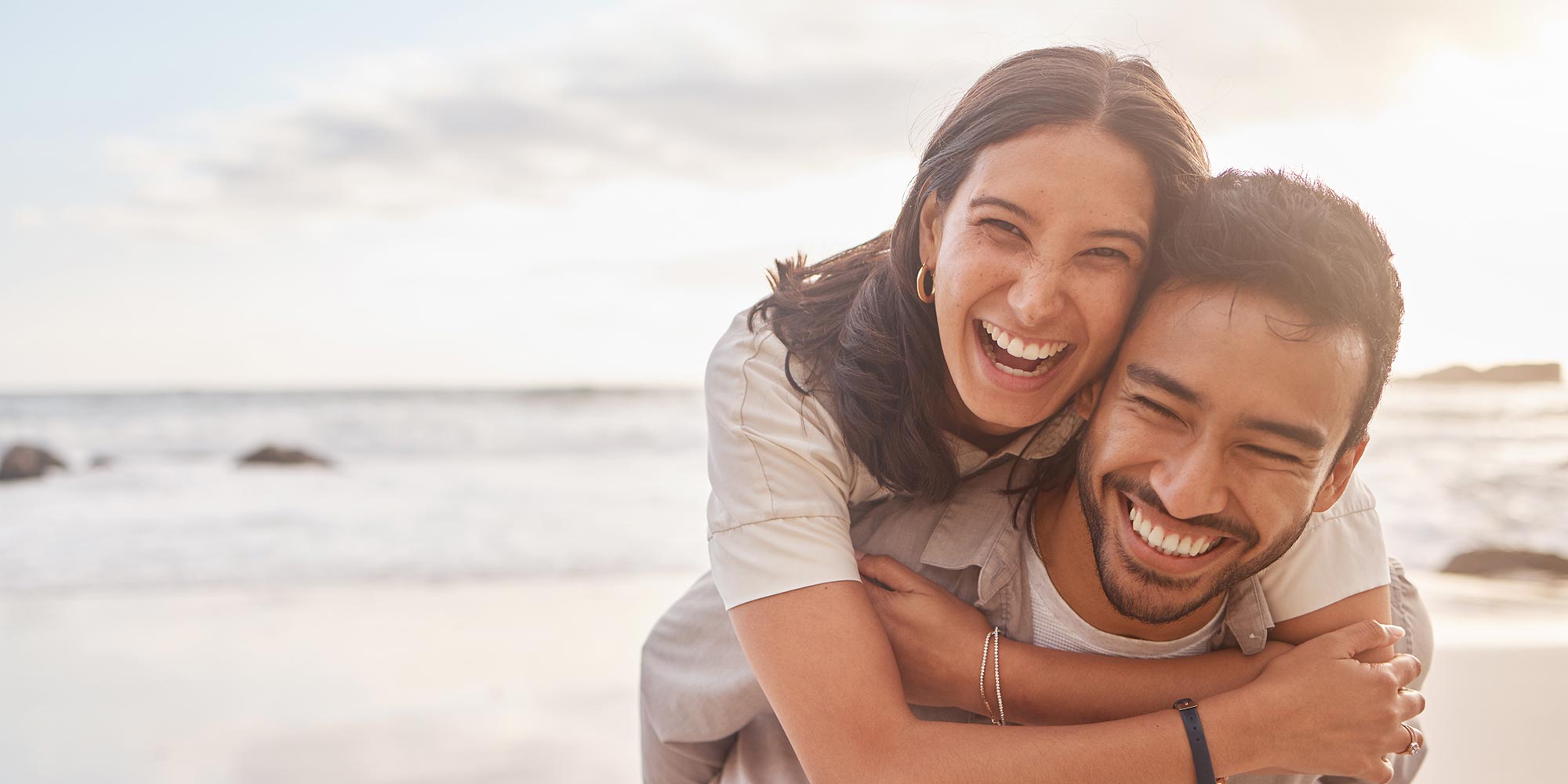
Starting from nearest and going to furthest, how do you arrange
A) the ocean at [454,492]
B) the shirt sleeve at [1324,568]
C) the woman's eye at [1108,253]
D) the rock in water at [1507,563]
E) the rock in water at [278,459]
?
the woman's eye at [1108,253] < the shirt sleeve at [1324,568] < the rock in water at [1507,563] < the ocean at [454,492] < the rock in water at [278,459]

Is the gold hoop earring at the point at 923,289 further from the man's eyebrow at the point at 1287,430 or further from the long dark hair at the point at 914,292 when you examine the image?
the man's eyebrow at the point at 1287,430

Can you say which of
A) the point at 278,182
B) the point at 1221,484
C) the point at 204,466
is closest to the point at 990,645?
the point at 1221,484

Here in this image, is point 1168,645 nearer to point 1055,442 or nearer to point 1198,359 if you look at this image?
point 1055,442

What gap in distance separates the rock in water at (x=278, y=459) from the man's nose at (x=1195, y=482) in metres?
12.7

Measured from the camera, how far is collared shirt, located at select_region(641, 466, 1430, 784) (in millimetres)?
2277

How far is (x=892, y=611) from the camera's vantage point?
7.14 feet

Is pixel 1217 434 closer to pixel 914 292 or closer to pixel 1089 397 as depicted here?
pixel 1089 397

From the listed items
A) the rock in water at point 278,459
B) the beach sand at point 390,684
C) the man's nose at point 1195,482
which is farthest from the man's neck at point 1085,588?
the rock in water at point 278,459

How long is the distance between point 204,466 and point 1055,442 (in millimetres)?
13498

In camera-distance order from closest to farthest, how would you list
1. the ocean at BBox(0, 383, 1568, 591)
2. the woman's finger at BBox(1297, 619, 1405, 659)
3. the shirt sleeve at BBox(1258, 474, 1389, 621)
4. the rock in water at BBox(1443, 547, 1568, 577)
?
the woman's finger at BBox(1297, 619, 1405, 659), the shirt sleeve at BBox(1258, 474, 1389, 621), the rock in water at BBox(1443, 547, 1568, 577), the ocean at BBox(0, 383, 1568, 591)

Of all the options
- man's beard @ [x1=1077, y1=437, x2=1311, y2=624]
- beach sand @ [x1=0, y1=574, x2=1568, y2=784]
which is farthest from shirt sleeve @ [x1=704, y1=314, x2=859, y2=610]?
beach sand @ [x1=0, y1=574, x2=1568, y2=784]

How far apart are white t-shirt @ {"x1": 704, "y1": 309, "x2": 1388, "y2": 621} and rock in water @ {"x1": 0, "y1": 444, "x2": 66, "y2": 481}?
39.3ft

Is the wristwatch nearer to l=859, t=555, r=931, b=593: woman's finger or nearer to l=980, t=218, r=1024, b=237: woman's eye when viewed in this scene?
l=859, t=555, r=931, b=593: woman's finger

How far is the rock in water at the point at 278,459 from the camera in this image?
13.0 meters
